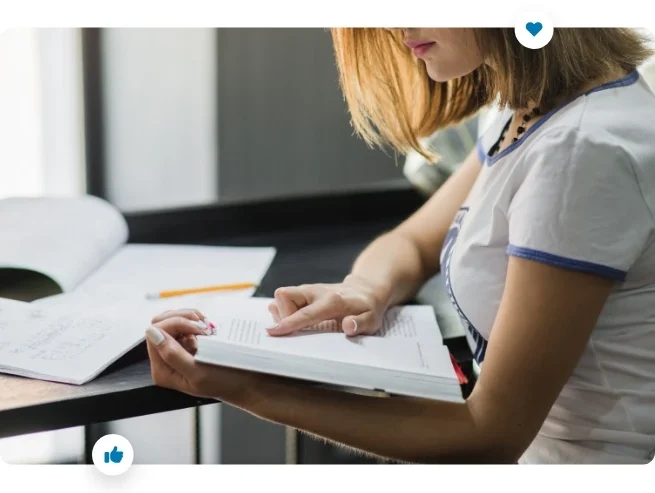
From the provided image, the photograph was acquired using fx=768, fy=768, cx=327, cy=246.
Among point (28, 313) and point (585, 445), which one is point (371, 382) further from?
point (28, 313)

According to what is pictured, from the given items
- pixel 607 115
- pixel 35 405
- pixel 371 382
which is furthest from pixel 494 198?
pixel 35 405

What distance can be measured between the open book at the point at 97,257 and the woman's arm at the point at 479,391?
22cm

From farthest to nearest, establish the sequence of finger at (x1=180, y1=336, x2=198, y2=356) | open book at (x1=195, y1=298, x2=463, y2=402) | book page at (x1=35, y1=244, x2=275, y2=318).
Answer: book page at (x1=35, y1=244, x2=275, y2=318) → finger at (x1=180, y1=336, x2=198, y2=356) → open book at (x1=195, y1=298, x2=463, y2=402)

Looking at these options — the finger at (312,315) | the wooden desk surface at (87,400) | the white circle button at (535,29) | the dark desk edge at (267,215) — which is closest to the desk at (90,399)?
the wooden desk surface at (87,400)

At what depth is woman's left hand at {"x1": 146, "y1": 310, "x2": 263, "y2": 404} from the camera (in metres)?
0.67

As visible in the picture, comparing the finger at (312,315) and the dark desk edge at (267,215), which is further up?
the dark desk edge at (267,215)

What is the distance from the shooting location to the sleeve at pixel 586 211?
62 centimetres

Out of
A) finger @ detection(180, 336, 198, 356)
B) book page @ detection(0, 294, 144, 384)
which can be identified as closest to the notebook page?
book page @ detection(0, 294, 144, 384)

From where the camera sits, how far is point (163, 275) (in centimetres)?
101

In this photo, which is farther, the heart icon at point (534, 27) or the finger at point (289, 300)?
the finger at point (289, 300)

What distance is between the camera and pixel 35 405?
0.66 metres

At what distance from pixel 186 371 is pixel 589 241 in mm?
358

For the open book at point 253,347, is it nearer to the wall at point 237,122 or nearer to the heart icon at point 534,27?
the heart icon at point 534,27

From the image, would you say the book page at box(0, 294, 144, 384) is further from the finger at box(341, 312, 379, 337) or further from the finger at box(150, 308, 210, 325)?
the finger at box(341, 312, 379, 337)
